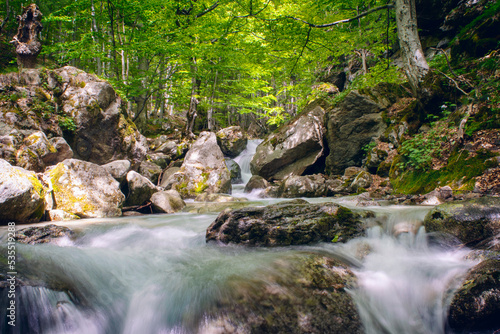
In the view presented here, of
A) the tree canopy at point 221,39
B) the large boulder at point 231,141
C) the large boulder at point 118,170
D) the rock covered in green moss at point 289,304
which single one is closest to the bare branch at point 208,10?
the tree canopy at point 221,39

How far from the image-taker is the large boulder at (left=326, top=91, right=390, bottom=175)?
31.8 feet

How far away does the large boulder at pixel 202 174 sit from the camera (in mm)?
9711

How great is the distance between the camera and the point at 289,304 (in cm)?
216

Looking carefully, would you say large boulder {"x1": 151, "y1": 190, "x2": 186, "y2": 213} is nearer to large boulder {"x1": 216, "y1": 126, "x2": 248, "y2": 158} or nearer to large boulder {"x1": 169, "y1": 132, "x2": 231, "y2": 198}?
large boulder {"x1": 169, "y1": 132, "x2": 231, "y2": 198}

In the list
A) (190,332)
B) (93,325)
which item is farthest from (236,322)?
(93,325)

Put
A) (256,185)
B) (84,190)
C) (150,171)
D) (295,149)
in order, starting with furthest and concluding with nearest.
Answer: (295,149) → (150,171) → (256,185) → (84,190)

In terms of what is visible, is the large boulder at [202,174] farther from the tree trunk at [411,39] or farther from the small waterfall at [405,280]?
the tree trunk at [411,39]

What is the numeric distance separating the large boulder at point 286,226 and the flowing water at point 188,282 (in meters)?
0.16

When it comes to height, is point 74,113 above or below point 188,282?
above

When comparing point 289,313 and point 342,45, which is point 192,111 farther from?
point 289,313

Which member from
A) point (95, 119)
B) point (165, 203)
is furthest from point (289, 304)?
point (95, 119)

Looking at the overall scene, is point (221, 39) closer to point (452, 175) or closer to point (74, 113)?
point (74, 113)

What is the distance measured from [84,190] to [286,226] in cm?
527

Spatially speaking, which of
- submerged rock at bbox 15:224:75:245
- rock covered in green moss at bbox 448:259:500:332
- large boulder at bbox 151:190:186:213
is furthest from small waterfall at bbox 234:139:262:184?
rock covered in green moss at bbox 448:259:500:332
